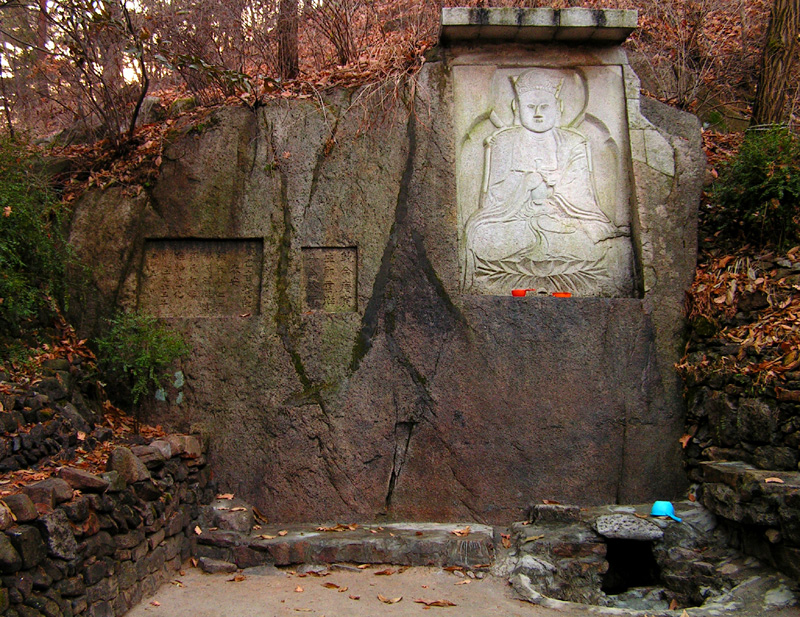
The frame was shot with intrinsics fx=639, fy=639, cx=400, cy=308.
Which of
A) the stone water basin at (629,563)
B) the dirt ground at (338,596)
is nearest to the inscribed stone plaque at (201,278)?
the dirt ground at (338,596)

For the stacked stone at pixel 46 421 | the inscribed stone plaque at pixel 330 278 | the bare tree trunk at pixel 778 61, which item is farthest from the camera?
the bare tree trunk at pixel 778 61

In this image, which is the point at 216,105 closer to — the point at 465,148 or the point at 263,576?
the point at 465,148

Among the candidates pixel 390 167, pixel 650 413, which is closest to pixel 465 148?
pixel 390 167

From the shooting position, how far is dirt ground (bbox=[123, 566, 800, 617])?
3.95 m

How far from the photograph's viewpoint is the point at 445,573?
A: 4.55m

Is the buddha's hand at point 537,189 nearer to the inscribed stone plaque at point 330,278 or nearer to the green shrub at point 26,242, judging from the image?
the inscribed stone plaque at point 330,278

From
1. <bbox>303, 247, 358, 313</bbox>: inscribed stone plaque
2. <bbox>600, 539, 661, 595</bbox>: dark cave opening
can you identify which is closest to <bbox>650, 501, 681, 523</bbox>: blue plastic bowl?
<bbox>600, 539, 661, 595</bbox>: dark cave opening

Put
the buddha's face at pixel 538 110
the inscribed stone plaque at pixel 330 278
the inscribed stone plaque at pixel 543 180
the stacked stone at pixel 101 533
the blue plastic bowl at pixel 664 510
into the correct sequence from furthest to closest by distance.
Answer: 1. the buddha's face at pixel 538 110
2. the inscribed stone plaque at pixel 543 180
3. the inscribed stone plaque at pixel 330 278
4. the blue plastic bowl at pixel 664 510
5. the stacked stone at pixel 101 533

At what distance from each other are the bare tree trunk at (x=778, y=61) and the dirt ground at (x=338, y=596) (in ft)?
15.2

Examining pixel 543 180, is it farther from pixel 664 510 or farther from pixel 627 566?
pixel 627 566

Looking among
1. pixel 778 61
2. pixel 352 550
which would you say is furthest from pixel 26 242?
pixel 778 61

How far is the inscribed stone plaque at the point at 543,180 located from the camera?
18.5 feet

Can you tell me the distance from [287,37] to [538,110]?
9.10 feet

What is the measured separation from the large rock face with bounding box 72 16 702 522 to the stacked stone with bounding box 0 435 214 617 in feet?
2.40
